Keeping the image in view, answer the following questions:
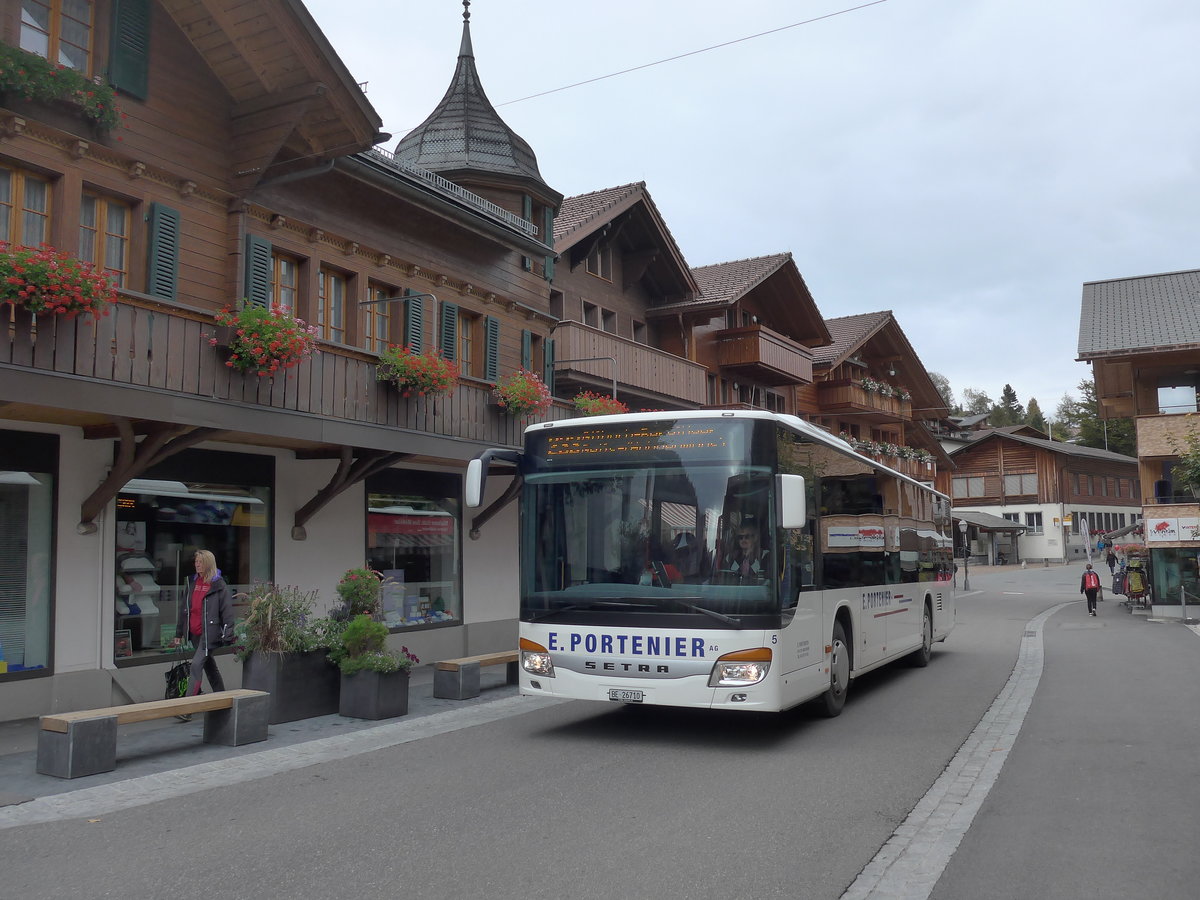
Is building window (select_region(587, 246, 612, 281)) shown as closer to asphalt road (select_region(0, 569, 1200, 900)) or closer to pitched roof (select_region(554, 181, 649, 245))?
pitched roof (select_region(554, 181, 649, 245))

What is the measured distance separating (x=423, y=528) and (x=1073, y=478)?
6628 centimetres

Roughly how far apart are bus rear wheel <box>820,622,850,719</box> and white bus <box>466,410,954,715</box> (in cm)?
31

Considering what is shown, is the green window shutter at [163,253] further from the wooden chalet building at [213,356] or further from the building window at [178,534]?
the building window at [178,534]

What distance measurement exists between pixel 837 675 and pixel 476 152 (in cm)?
1472

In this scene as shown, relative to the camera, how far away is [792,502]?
339 inches

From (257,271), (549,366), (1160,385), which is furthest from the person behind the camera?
(1160,385)

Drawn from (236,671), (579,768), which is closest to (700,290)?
Result: (236,671)

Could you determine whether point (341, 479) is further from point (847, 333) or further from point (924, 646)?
point (847, 333)

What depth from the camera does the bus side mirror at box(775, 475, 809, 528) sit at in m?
8.58

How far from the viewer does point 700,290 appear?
29.9 meters

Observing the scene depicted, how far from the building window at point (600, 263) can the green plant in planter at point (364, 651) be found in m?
15.9

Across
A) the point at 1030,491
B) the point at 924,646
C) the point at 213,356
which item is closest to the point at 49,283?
the point at 213,356

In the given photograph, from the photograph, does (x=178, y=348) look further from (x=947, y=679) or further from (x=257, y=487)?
(x=947, y=679)

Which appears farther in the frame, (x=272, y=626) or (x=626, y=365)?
(x=626, y=365)
